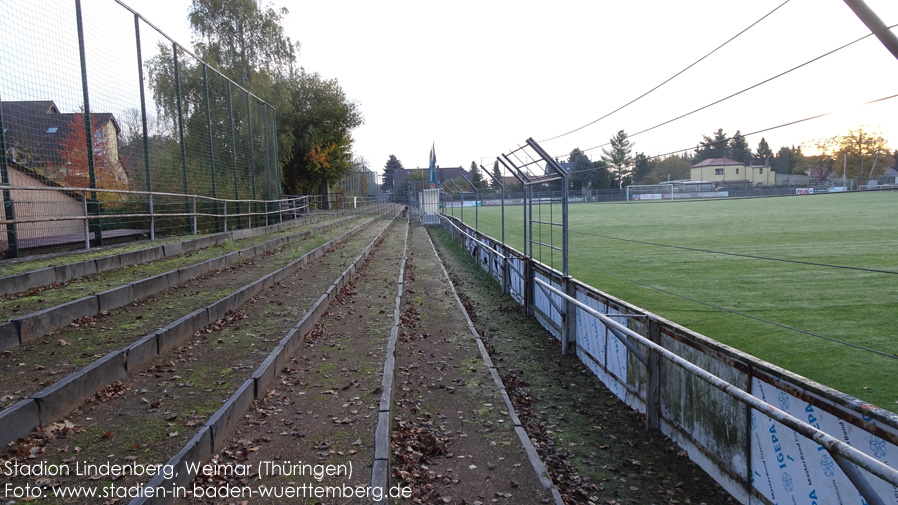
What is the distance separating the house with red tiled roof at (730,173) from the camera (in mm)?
5139

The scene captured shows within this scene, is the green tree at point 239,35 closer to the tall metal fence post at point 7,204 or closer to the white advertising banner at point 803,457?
the tall metal fence post at point 7,204

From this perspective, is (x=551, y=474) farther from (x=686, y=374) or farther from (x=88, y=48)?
(x=88, y=48)

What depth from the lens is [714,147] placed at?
5422mm

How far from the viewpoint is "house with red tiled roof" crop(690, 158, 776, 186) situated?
16.9 ft

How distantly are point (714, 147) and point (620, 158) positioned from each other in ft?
7.26

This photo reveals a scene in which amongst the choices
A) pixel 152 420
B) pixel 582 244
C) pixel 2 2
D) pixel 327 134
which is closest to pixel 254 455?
pixel 152 420

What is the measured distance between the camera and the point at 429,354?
705 centimetres

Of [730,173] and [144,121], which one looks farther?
[144,121]

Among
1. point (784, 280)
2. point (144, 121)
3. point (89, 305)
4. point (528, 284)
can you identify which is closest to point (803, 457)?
point (89, 305)

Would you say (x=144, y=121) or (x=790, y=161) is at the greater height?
(x=144, y=121)

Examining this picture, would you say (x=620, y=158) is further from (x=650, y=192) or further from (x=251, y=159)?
(x=251, y=159)

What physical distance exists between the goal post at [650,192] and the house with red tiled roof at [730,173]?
2.82ft

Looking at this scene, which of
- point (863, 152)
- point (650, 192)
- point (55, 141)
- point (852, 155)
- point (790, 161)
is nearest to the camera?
point (863, 152)

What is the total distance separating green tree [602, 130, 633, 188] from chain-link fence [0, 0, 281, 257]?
7.67m
